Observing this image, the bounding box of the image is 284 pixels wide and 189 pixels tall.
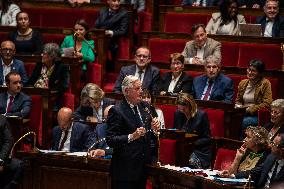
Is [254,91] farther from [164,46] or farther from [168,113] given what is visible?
[164,46]

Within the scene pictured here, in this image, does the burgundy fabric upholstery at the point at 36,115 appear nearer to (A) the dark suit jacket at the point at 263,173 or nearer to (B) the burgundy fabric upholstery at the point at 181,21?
(B) the burgundy fabric upholstery at the point at 181,21

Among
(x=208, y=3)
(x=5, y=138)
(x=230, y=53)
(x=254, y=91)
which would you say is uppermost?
(x=208, y=3)

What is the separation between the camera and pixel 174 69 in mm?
3721

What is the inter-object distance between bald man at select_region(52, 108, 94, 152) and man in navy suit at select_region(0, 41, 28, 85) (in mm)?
806

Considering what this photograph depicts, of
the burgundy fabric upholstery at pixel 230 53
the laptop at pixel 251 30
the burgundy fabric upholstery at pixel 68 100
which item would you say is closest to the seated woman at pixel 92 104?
the burgundy fabric upholstery at pixel 68 100

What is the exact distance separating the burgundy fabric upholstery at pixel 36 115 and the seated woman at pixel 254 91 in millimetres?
911

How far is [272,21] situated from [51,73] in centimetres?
119

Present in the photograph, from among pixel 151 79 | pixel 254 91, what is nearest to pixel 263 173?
pixel 254 91

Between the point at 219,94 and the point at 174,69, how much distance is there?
256mm

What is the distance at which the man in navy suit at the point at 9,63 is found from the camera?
400cm

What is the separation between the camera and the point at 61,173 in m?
3.00

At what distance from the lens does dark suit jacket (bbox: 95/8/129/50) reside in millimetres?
4353

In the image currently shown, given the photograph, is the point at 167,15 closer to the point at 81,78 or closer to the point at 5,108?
the point at 81,78

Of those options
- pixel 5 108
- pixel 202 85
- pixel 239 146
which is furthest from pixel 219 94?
pixel 5 108
